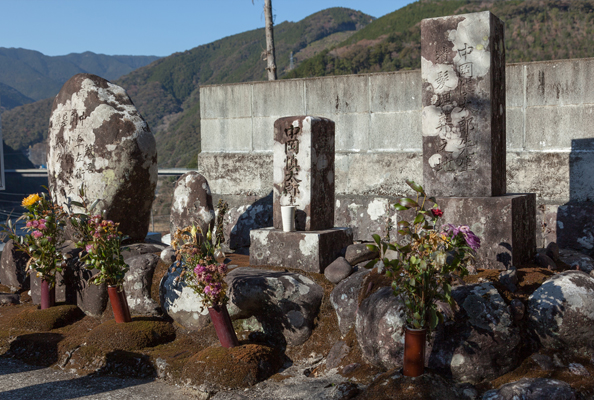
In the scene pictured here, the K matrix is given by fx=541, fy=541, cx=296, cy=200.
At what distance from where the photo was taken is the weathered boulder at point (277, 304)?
475 cm

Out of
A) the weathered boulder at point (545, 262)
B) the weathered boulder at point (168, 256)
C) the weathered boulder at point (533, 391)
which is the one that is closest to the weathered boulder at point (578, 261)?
the weathered boulder at point (545, 262)

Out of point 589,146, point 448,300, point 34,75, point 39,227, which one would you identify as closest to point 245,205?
point 39,227

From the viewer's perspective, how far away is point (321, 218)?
574 centimetres

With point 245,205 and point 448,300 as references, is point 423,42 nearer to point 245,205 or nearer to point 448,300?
point 448,300

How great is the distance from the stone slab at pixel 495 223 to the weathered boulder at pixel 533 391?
1344 mm

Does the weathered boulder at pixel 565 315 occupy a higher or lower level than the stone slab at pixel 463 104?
lower

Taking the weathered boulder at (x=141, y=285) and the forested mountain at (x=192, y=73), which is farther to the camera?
the forested mountain at (x=192, y=73)

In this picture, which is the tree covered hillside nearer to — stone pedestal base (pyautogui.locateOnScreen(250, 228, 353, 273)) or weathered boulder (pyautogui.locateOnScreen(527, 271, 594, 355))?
stone pedestal base (pyautogui.locateOnScreen(250, 228, 353, 273))

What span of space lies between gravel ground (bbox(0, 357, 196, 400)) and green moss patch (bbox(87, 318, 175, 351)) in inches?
14.3

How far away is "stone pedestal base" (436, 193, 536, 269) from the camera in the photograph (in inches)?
179

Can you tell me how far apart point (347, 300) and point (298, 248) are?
1.01 m

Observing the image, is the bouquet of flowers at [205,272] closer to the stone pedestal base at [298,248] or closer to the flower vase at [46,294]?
the stone pedestal base at [298,248]

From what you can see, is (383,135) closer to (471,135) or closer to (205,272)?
(471,135)

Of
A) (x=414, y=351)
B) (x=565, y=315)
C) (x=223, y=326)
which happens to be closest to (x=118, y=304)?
(x=223, y=326)
